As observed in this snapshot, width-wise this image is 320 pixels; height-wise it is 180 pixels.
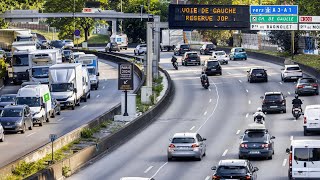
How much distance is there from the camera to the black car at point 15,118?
57906mm

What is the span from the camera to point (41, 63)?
87.4 m

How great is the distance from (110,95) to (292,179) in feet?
159

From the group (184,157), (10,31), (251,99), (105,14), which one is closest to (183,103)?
(251,99)

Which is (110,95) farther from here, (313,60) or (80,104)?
(313,60)

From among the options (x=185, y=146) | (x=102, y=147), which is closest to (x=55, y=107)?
(x=102, y=147)

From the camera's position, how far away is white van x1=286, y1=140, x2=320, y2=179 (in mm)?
37250

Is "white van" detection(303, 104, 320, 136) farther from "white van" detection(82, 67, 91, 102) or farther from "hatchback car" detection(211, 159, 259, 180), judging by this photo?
"white van" detection(82, 67, 91, 102)

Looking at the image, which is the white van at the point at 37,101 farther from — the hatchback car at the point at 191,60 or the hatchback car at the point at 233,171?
the hatchback car at the point at 191,60

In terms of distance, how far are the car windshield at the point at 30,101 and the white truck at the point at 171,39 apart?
76324 millimetres

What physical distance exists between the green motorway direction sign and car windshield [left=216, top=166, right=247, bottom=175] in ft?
166

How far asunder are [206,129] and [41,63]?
31790 mm

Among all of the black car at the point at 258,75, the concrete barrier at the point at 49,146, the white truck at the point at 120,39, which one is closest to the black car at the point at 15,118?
the concrete barrier at the point at 49,146

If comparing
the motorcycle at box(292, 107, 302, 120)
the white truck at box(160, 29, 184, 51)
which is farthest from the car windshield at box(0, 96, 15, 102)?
the white truck at box(160, 29, 184, 51)

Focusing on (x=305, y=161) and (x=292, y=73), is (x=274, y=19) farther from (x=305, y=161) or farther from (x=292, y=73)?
(x=305, y=161)
